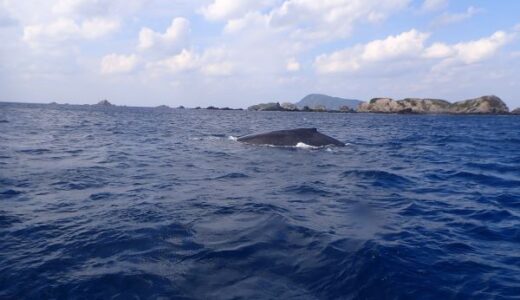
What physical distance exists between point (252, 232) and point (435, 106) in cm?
15149

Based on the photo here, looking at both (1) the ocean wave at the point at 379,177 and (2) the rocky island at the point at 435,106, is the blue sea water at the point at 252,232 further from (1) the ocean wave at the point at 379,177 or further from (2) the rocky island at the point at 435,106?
(2) the rocky island at the point at 435,106

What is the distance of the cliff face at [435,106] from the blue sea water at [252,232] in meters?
133

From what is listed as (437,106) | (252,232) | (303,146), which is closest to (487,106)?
(437,106)

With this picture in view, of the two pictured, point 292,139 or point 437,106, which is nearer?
point 292,139

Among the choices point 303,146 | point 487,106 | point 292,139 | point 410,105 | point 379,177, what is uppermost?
point 410,105

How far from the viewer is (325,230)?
9805 mm

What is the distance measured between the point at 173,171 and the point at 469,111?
14093cm

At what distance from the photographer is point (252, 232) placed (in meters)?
9.53

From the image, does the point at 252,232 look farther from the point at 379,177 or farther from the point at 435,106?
the point at 435,106

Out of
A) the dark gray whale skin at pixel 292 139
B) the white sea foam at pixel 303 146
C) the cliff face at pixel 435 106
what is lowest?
the white sea foam at pixel 303 146

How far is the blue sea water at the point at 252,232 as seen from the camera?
6848 mm

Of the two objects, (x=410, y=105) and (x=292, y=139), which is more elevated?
(x=410, y=105)

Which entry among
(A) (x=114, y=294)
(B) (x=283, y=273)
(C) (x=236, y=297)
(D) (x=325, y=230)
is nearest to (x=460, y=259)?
(D) (x=325, y=230)

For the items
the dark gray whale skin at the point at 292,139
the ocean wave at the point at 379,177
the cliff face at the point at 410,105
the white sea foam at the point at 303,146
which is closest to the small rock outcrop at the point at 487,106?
the cliff face at the point at 410,105
